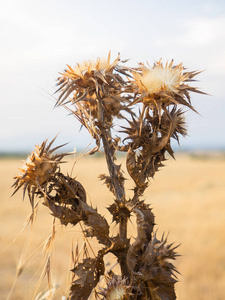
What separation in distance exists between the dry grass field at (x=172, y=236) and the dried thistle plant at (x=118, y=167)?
0.25 m

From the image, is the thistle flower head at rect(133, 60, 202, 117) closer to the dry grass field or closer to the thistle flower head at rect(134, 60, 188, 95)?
the thistle flower head at rect(134, 60, 188, 95)

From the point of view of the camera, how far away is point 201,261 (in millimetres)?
13562

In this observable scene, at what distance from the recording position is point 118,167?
1.96m

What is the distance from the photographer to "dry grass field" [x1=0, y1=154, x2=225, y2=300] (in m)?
8.22

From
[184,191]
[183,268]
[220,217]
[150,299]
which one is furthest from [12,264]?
[184,191]

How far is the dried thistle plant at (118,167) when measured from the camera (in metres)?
1.79

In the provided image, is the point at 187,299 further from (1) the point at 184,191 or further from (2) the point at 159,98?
(1) the point at 184,191

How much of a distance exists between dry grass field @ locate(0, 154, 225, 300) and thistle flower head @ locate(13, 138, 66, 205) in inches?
12.4

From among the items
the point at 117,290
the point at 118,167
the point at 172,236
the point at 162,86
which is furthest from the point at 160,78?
the point at 172,236

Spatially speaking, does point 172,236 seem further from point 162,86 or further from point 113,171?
point 162,86

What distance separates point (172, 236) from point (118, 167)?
630 inches

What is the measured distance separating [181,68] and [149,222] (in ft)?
2.62

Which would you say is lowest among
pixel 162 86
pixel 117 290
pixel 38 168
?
pixel 117 290

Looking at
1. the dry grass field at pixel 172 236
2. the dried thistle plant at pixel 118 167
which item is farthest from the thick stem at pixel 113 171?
the dry grass field at pixel 172 236
